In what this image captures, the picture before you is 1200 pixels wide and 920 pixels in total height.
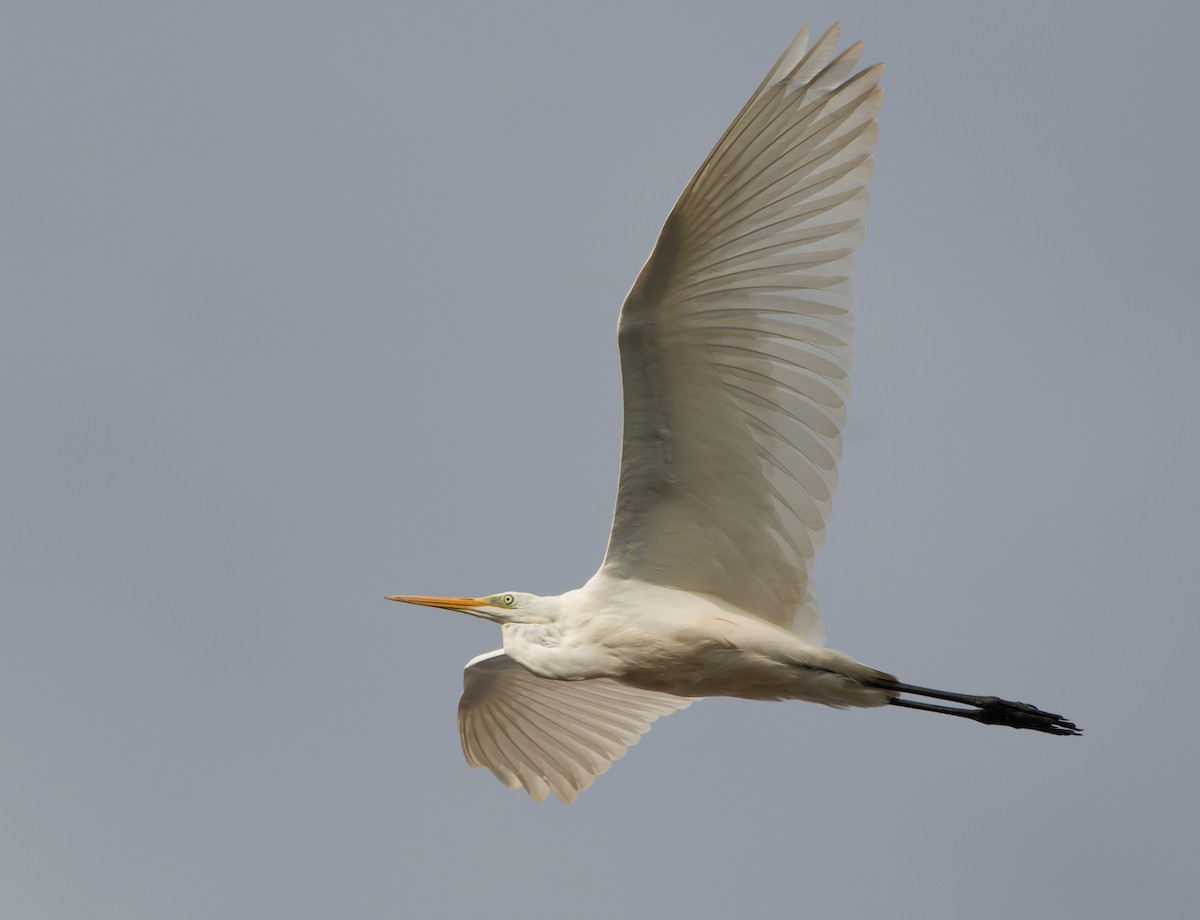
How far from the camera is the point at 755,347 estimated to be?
9.47 m

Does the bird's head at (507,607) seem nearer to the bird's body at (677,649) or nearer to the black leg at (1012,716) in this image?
the bird's body at (677,649)

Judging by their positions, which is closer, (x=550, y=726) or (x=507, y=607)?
(x=507, y=607)

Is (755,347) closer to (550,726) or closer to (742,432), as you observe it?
(742,432)

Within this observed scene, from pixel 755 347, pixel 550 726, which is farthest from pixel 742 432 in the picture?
pixel 550 726

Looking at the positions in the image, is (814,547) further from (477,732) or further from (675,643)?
(477,732)

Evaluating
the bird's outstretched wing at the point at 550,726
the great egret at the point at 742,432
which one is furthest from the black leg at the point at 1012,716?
the bird's outstretched wing at the point at 550,726

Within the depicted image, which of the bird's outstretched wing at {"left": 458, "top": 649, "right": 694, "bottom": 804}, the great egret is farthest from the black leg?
the bird's outstretched wing at {"left": 458, "top": 649, "right": 694, "bottom": 804}

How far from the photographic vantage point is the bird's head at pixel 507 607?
1055cm

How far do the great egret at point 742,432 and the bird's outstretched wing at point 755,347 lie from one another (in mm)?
11

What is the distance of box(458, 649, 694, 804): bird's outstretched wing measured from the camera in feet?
39.9

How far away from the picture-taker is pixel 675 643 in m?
10.1


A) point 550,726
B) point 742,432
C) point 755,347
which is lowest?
point 550,726

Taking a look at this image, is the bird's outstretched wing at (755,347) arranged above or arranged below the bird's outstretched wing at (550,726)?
above

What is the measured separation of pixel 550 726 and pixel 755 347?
408cm
